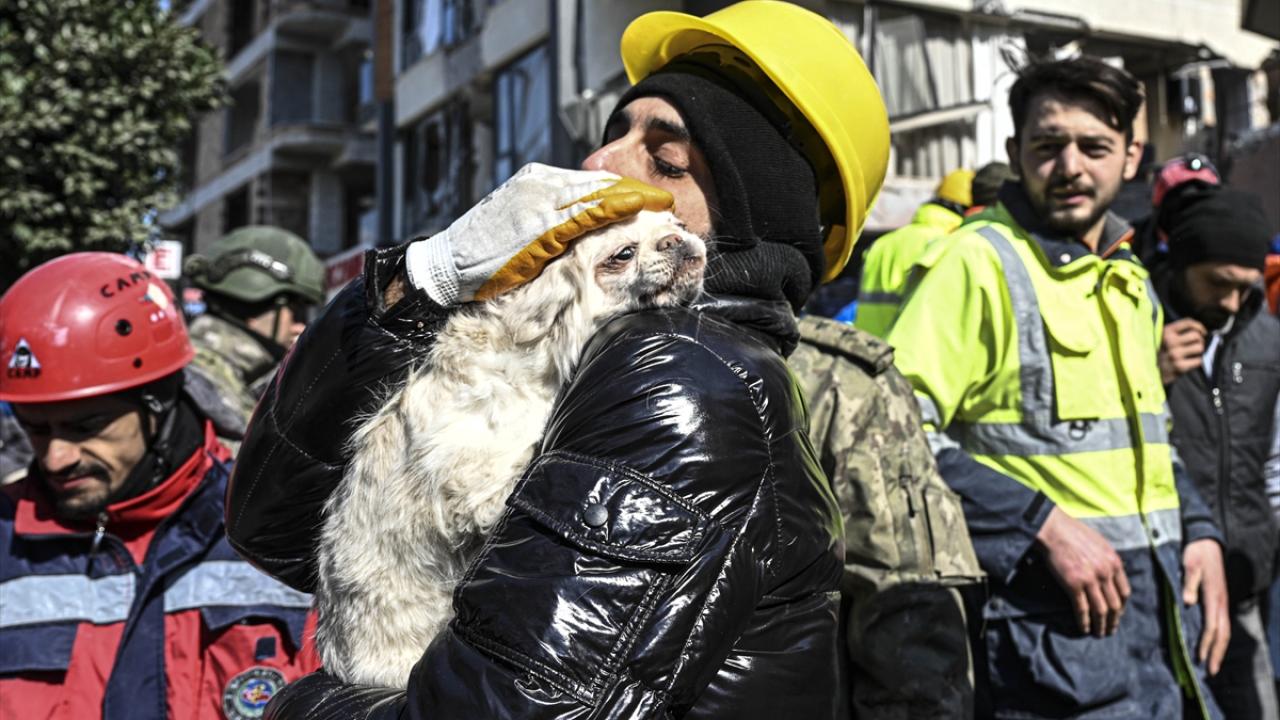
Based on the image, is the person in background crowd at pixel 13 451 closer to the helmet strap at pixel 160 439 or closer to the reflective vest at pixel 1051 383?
the helmet strap at pixel 160 439

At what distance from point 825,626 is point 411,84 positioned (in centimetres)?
2261

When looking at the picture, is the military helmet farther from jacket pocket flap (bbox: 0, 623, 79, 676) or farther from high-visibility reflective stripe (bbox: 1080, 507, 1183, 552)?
high-visibility reflective stripe (bbox: 1080, 507, 1183, 552)

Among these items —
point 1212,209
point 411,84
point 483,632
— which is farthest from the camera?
point 411,84

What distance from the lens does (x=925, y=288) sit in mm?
3320

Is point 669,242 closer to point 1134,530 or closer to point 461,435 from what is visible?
point 461,435

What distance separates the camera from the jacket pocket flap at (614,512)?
133cm

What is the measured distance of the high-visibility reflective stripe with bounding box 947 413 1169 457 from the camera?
3221 millimetres

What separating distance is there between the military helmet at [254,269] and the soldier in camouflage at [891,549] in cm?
343

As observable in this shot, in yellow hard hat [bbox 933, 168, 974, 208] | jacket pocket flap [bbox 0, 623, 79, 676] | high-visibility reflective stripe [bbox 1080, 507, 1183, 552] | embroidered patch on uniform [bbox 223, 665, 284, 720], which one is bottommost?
embroidered patch on uniform [bbox 223, 665, 284, 720]

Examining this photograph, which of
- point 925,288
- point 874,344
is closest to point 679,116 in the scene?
point 874,344

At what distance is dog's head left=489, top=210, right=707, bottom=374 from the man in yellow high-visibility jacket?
1748mm

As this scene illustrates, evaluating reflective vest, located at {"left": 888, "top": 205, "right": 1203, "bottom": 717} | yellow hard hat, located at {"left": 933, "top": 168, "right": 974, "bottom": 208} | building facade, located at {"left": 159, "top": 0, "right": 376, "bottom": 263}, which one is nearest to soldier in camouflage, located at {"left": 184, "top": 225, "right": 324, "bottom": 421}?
Result: reflective vest, located at {"left": 888, "top": 205, "right": 1203, "bottom": 717}

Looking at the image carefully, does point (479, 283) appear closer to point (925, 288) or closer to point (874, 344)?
point (874, 344)

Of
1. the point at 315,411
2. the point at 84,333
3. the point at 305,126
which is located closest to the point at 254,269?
the point at 84,333
